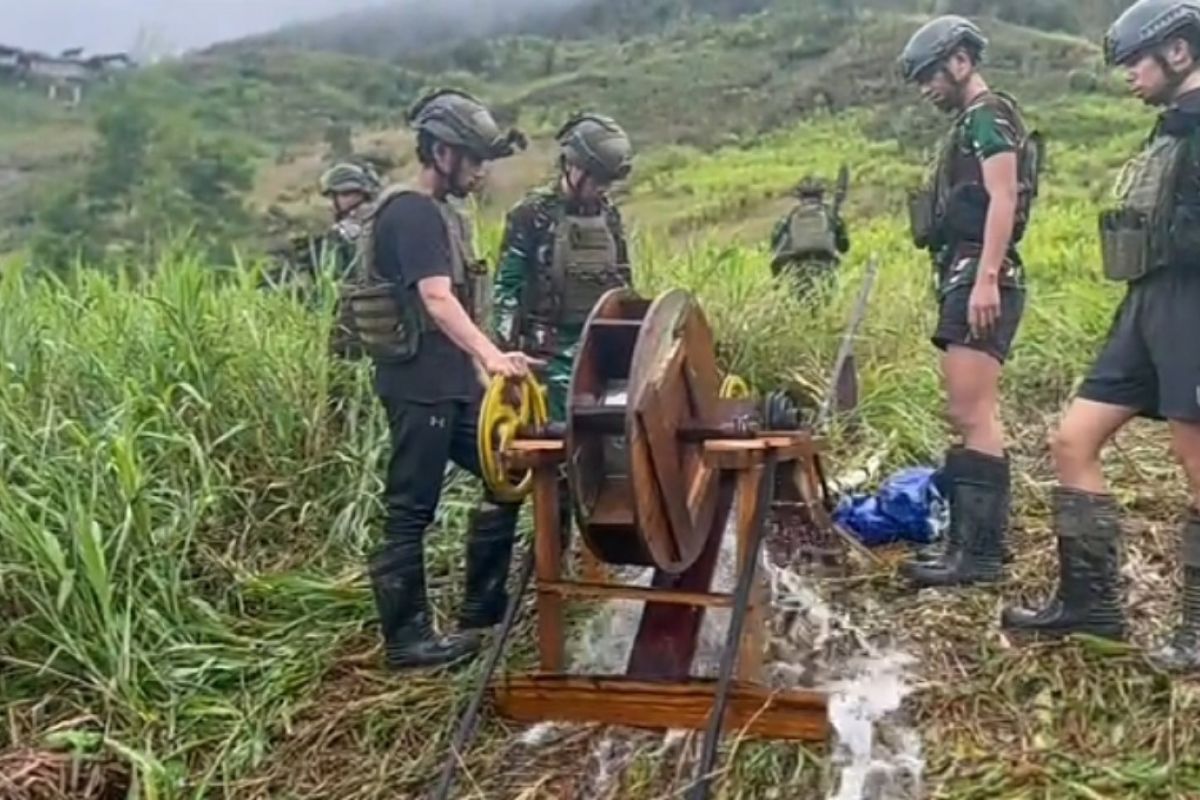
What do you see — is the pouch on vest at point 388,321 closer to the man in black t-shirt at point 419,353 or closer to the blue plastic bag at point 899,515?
the man in black t-shirt at point 419,353

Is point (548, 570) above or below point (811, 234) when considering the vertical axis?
below

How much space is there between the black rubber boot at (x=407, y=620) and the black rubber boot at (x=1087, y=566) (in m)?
1.61

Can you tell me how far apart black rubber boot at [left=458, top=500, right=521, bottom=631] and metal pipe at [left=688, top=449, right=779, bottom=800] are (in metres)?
0.94

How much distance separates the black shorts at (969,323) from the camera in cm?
445

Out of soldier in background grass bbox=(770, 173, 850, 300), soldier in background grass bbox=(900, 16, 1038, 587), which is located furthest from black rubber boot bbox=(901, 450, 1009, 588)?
soldier in background grass bbox=(770, 173, 850, 300)

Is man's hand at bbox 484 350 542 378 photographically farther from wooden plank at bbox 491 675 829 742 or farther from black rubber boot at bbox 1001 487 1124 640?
black rubber boot at bbox 1001 487 1124 640

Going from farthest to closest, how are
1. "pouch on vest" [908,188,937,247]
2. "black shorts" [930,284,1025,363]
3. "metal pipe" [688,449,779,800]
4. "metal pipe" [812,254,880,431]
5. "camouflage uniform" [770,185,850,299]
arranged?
"camouflage uniform" [770,185,850,299]
"metal pipe" [812,254,880,431]
"pouch on vest" [908,188,937,247]
"black shorts" [930,284,1025,363]
"metal pipe" [688,449,779,800]

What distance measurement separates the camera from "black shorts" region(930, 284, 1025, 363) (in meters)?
4.45

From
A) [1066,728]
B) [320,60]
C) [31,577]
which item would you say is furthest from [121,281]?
[320,60]

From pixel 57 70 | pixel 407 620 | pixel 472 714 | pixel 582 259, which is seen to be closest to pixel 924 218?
pixel 582 259

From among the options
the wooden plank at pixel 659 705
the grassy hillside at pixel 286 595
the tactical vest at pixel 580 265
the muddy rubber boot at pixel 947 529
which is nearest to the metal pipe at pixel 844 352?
the grassy hillside at pixel 286 595

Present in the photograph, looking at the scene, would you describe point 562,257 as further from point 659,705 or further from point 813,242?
point 813,242

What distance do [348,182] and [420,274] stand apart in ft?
13.4

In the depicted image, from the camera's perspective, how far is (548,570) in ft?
12.6
